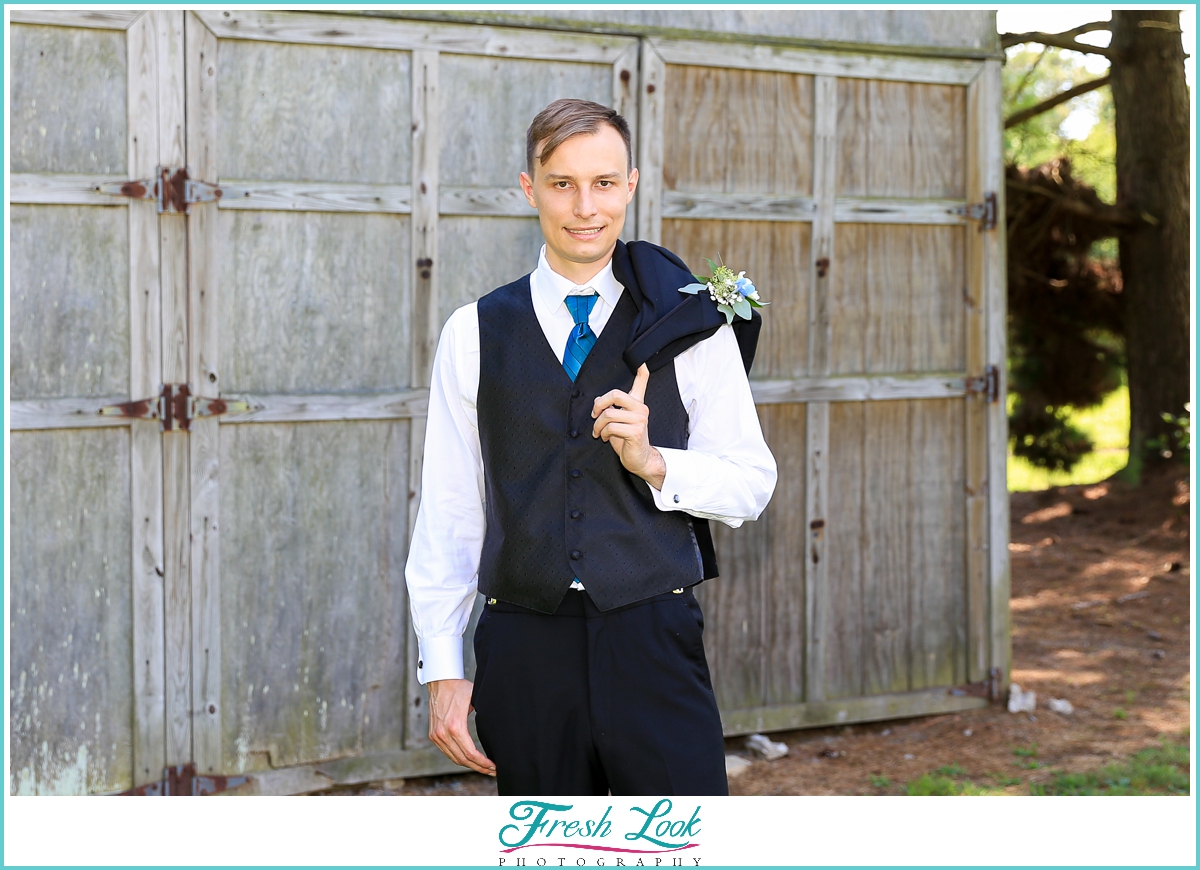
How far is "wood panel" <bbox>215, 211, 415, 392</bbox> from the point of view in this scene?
13.2ft

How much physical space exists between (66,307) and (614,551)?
7.99 feet

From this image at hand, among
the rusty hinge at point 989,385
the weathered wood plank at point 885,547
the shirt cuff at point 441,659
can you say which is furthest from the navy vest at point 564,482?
the rusty hinge at point 989,385

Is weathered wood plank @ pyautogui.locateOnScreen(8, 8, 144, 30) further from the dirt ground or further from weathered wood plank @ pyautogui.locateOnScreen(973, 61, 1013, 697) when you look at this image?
weathered wood plank @ pyautogui.locateOnScreen(973, 61, 1013, 697)

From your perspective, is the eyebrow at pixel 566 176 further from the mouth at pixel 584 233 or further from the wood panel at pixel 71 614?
the wood panel at pixel 71 614

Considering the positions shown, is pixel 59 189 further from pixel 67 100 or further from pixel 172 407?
pixel 172 407

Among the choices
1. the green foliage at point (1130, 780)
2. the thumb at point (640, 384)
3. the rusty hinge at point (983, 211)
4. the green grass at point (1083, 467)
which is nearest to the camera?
the thumb at point (640, 384)

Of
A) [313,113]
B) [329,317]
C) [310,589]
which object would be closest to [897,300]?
[329,317]

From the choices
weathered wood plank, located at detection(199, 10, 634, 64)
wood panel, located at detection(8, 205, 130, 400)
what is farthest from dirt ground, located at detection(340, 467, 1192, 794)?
weathered wood plank, located at detection(199, 10, 634, 64)

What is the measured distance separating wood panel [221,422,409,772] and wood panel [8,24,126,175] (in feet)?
3.30

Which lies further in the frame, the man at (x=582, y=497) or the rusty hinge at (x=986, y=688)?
the rusty hinge at (x=986, y=688)

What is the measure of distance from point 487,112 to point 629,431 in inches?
97.2

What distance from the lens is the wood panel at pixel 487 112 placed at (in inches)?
167

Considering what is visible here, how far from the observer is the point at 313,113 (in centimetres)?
408

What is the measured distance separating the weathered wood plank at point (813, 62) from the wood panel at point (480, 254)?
2.91 ft
